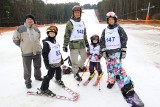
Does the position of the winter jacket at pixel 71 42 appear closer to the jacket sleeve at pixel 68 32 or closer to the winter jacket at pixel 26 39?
the jacket sleeve at pixel 68 32

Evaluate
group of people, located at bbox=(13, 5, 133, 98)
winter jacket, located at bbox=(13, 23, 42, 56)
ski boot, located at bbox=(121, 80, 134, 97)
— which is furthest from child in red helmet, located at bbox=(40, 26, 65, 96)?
ski boot, located at bbox=(121, 80, 134, 97)

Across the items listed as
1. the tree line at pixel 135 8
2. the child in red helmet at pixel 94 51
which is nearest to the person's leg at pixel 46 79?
the child in red helmet at pixel 94 51

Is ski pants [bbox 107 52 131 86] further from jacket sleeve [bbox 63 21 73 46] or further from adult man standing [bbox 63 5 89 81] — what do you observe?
jacket sleeve [bbox 63 21 73 46]

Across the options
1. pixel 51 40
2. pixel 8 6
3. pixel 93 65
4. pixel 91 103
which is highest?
pixel 8 6

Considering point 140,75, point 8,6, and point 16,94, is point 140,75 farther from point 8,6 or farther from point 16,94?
point 8,6

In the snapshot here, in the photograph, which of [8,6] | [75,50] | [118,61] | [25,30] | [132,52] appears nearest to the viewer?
[118,61]

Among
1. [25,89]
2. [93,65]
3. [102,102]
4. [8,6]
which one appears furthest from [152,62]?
[8,6]

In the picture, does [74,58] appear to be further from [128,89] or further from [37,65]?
[128,89]

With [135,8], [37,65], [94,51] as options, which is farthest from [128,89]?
[135,8]

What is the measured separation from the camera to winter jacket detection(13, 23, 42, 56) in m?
5.18

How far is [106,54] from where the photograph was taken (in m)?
4.95

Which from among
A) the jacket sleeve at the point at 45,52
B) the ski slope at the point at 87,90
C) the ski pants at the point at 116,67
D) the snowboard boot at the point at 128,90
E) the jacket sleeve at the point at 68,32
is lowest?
the ski slope at the point at 87,90

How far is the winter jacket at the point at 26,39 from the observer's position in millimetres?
5180

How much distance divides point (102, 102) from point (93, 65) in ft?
5.21
